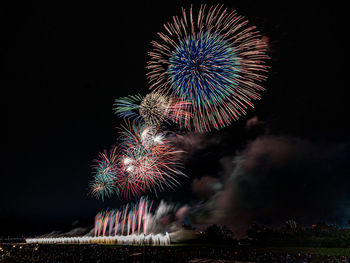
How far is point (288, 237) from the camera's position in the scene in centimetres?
7031

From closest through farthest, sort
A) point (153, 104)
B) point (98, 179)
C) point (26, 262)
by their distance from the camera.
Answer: point (153, 104) → point (98, 179) → point (26, 262)

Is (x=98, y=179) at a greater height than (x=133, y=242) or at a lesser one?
greater

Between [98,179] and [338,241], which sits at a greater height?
[98,179]

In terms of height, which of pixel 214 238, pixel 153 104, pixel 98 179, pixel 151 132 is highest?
pixel 153 104

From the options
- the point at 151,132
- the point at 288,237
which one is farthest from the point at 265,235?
the point at 151,132

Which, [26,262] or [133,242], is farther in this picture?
[133,242]

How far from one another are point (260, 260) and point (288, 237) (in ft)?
173

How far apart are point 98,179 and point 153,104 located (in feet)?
38.1

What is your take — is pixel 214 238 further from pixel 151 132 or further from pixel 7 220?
pixel 7 220

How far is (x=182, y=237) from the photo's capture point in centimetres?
9306

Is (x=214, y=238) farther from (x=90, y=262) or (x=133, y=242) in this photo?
(x=90, y=262)

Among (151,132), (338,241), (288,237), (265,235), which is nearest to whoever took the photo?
(151,132)

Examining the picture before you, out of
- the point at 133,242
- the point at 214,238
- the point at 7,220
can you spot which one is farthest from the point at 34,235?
the point at 214,238

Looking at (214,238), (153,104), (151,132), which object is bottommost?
(214,238)
